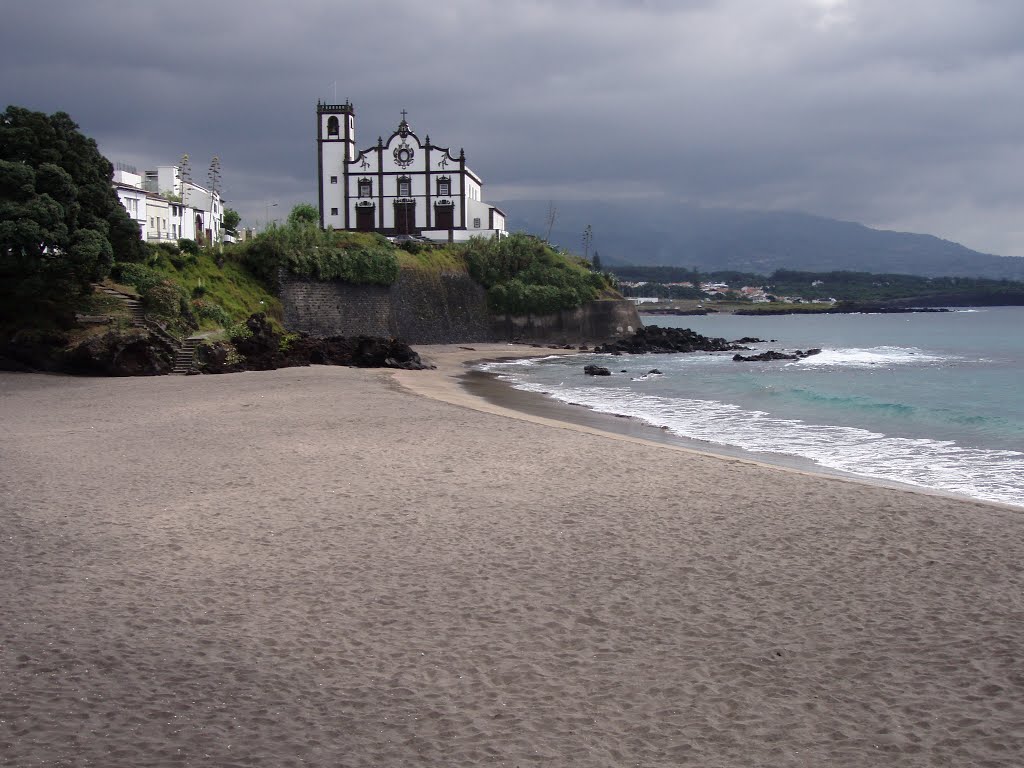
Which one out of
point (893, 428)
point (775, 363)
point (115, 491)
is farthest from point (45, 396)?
point (775, 363)

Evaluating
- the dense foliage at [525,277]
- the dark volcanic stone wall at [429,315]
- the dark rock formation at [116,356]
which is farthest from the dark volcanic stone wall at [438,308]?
the dark rock formation at [116,356]

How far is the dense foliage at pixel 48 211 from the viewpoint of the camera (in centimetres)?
2534

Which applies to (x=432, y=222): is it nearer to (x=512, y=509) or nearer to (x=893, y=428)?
(x=893, y=428)

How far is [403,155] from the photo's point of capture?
70.4 metres

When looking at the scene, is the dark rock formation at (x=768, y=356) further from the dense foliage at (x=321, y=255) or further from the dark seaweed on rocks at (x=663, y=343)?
the dense foliage at (x=321, y=255)

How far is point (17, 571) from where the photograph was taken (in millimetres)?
7336

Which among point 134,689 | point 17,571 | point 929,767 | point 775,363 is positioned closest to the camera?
point 929,767

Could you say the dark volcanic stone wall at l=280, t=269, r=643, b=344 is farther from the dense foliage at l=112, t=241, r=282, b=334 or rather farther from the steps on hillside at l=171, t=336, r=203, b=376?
the steps on hillside at l=171, t=336, r=203, b=376

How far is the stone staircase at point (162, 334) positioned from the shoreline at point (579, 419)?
6.84 m

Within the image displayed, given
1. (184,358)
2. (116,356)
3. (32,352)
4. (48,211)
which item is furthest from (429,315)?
(48,211)

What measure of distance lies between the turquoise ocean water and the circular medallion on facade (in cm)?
2902

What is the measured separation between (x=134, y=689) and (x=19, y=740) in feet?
2.38

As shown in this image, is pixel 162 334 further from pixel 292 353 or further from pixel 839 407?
pixel 839 407

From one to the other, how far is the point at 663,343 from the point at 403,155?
28.3 meters
